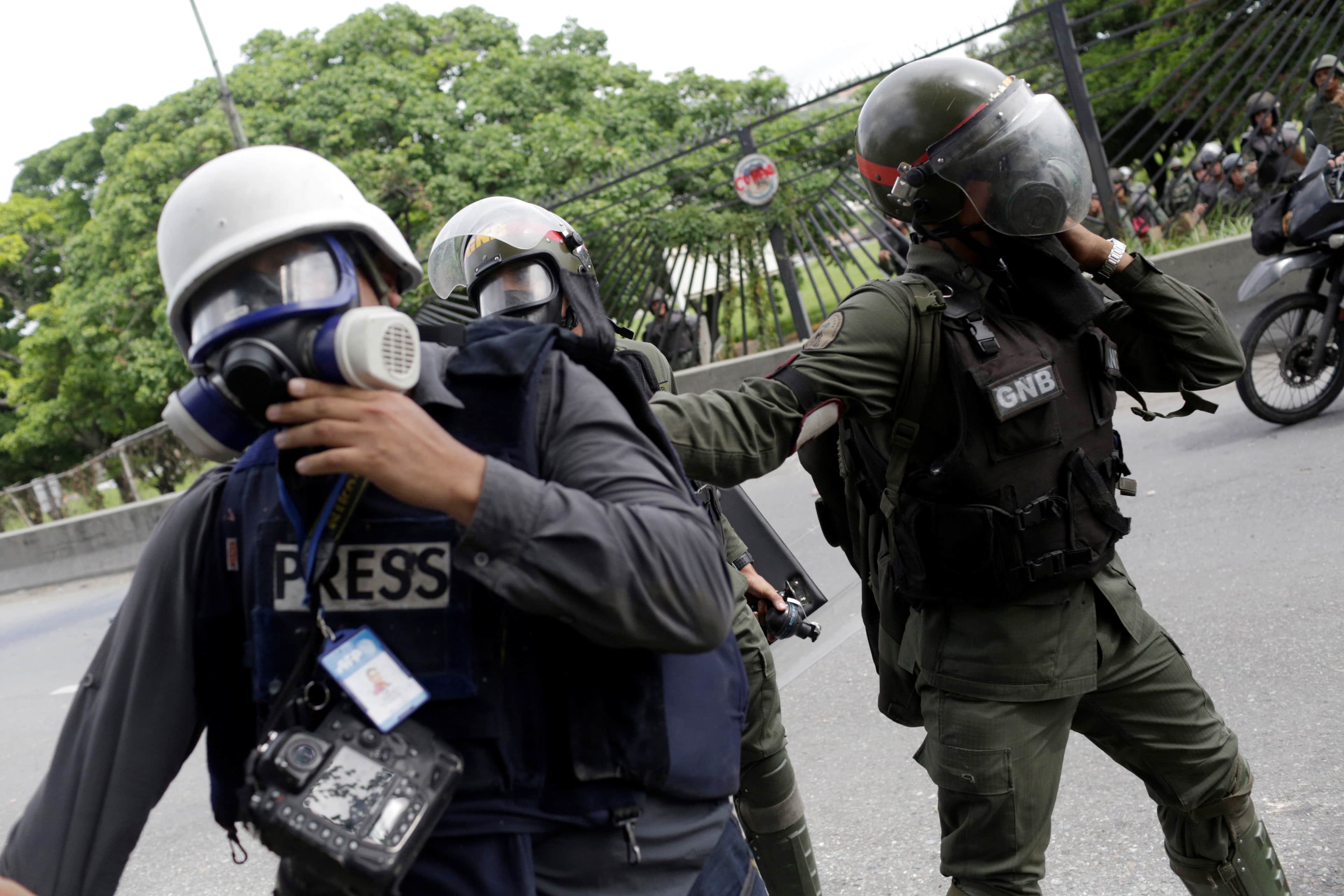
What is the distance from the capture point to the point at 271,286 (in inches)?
48.6

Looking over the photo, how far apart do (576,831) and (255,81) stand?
2294 centimetres

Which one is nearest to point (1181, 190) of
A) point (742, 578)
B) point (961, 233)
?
point (961, 233)

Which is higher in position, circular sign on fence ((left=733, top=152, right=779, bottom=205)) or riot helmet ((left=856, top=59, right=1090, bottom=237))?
riot helmet ((left=856, top=59, right=1090, bottom=237))

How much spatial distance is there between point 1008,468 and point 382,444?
1299mm

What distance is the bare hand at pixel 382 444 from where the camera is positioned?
114 cm

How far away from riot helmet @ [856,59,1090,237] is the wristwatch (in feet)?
0.29

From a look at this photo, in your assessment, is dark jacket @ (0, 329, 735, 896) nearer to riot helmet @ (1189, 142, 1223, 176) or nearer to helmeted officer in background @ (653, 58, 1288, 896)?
helmeted officer in background @ (653, 58, 1288, 896)

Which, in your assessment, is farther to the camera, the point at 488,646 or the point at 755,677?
the point at 755,677

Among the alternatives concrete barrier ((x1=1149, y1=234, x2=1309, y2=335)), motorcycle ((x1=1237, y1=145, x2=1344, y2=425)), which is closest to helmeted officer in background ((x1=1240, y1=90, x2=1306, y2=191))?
concrete barrier ((x1=1149, y1=234, x2=1309, y2=335))

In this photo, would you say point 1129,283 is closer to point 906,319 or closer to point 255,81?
point 906,319

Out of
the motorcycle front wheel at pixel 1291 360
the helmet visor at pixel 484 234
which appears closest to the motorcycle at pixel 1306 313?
the motorcycle front wheel at pixel 1291 360

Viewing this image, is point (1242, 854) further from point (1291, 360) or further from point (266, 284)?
point (1291, 360)

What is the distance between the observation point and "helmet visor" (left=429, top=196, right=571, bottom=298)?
2.89 m

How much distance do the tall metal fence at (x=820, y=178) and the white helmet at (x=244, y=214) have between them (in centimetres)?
732
